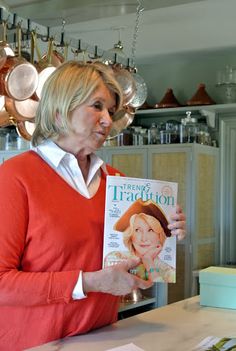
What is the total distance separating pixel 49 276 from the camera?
1.39 m

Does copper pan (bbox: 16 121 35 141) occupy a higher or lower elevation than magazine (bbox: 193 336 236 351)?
higher

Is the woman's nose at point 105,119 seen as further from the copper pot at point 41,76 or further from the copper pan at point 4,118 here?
the copper pan at point 4,118

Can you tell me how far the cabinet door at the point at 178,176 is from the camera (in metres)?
4.23

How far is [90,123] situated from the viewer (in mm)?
1535

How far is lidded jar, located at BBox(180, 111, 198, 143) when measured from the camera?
4355 millimetres

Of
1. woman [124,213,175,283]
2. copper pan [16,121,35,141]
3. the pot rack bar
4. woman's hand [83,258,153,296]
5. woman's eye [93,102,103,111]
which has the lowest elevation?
woman's hand [83,258,153,296]

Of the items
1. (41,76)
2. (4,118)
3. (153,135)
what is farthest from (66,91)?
(153,135)

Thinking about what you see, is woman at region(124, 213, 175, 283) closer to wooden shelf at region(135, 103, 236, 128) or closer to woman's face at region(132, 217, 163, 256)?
woman's face at region(132, 217, 163, 256)

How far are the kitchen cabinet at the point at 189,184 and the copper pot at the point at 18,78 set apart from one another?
1.88 m

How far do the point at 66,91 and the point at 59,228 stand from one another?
39cm

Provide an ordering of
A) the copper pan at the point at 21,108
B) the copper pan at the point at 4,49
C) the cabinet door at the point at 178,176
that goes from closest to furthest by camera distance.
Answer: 1. the copper pan at the point at 4,49
2. the copper pan at the point at 21,108
3. the cabinet door at the point at 178,176

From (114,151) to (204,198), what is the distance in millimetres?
869

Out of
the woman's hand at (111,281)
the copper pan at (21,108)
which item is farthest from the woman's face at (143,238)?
the copper pan at (21,108)

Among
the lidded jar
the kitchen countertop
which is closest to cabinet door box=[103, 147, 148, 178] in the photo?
the lidded jar
